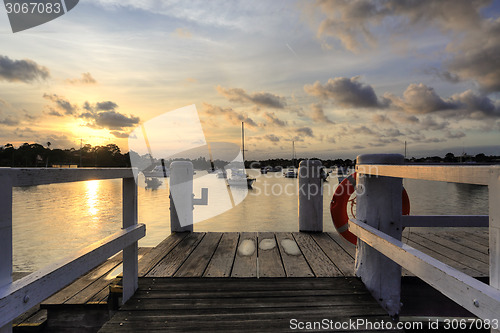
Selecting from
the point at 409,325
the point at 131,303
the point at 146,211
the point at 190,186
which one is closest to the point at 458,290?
the point at 409,325

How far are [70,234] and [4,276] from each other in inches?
931

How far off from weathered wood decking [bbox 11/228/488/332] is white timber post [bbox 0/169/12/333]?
3.68 ft

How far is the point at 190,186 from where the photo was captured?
5.34 m

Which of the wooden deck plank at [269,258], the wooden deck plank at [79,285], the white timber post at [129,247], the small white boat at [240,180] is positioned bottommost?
the small white boat at [240,180]

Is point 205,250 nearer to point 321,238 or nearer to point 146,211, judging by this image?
point 321,238

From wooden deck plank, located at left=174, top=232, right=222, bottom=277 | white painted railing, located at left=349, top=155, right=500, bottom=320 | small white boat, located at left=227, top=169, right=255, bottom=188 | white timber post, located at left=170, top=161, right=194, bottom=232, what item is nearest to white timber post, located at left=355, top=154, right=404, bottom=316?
white painted railing, located at left=349, top=155, right=500, bottom=320

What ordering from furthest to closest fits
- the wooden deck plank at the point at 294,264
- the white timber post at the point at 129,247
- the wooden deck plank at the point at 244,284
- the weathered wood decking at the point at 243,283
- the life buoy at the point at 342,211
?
the life buoy at the point at 342,211 < the wooden deck plank at the point at 294,264 < the wooden deck plank at the point at 244,284 < the white timber post at the point at 129,247 < the weathered wood decking at the point at 243,283

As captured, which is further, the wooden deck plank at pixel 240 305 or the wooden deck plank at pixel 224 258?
the wooden deck plank at pixel 224 258

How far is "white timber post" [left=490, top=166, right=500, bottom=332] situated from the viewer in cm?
108

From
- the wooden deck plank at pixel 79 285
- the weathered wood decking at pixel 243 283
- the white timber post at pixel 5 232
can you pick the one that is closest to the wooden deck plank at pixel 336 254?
the weathered wood decking at pixel 243 283

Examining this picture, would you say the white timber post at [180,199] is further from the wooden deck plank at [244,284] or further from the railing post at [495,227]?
the railing post at [495,227]

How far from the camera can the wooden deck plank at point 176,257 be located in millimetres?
3199

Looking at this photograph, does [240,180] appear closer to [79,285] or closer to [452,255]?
[79,285]

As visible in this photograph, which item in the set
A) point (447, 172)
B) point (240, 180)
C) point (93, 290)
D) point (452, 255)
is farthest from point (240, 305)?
point (240, 180)
